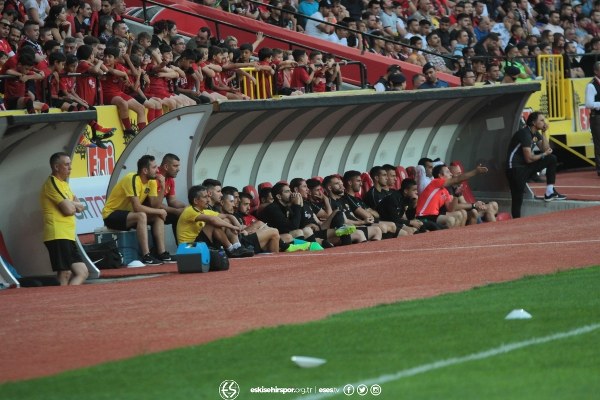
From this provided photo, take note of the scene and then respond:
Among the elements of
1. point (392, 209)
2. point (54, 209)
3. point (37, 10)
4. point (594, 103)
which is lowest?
point (392, 209)

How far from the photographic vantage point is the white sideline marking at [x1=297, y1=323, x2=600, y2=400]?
8391 mm

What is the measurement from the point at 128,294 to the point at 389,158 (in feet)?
32.6

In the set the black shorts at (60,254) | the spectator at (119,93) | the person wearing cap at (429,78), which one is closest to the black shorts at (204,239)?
the black shorts at (60,254)

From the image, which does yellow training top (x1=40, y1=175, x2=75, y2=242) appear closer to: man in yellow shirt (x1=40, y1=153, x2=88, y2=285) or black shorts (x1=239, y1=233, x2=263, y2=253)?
man in yellow shirt (x1=40, y1=153, x2=88, y2=285)

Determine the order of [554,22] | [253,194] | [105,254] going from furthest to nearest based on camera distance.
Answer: [554,22]
[253,194]
[105,254]

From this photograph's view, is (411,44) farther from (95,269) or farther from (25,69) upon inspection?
(95,269)

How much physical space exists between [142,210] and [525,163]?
320 inches

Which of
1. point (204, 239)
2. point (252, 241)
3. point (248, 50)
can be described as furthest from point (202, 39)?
point (204, 239)

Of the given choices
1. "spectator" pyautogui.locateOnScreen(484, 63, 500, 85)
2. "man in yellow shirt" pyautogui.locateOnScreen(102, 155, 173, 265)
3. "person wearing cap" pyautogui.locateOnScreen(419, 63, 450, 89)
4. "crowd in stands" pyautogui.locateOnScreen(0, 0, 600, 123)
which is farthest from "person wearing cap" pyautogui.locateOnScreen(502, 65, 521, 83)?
"man in yellow shirt" pyautogui.locateOnScreen(102, 155, 173, 265)

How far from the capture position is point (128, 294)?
553 inches

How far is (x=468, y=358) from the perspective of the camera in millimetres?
9094

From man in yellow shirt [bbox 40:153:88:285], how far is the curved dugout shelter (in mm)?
400

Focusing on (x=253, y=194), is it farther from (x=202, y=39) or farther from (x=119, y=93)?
(x=202, y=39)

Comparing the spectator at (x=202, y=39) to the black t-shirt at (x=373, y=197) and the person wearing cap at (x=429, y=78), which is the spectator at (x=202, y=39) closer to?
the person wearing cap at (x=429, y=78)
